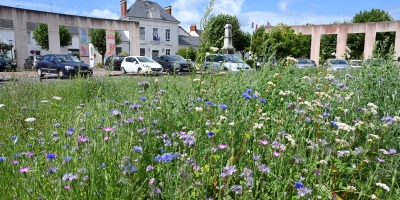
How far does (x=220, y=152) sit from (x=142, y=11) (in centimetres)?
4880

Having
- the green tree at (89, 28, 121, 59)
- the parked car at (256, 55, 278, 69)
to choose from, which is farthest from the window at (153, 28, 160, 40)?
the parked car at (256, 55, 278, 69)

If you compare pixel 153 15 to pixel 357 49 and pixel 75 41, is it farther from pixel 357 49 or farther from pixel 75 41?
pixel 357 49

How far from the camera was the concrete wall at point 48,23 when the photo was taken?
22.9 m

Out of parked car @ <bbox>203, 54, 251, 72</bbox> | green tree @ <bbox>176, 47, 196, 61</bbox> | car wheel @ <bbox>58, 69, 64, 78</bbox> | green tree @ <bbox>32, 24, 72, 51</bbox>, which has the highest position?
green tree @ <bbox>32, 24, 72, 51</bbox>

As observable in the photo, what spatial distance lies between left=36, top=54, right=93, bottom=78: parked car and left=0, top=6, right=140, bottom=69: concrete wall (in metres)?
7.18

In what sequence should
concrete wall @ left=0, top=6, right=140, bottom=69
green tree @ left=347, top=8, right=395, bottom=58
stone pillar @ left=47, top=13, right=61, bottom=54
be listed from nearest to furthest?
concrete wall @ left=0, top=6, right=140, bottom=69
stone pillar @ left=47, top=13, right=61, bottom=54
green tree @ left=347, top=8, right=395, bottom=58

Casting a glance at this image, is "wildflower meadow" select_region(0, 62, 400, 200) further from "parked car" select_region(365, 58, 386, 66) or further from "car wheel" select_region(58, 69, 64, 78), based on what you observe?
"car wheel" select_region(58, 69, 64, 78)

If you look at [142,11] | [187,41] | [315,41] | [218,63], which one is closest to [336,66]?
[218,63]

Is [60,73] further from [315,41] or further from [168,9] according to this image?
[168,9]

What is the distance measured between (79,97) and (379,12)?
1957 inches

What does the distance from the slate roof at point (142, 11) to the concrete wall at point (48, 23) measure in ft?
57.1

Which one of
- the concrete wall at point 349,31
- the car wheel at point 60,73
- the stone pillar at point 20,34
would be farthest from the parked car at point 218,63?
the concrete wall at point 349,31

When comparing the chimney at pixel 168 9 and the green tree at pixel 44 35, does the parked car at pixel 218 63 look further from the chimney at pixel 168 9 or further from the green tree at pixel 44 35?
the chimney at pixel 168 9

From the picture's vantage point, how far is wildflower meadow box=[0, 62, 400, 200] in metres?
1.64
